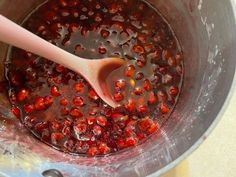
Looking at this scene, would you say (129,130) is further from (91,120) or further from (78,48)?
(78,48)

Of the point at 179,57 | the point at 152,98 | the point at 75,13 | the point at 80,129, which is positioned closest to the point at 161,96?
the point at 152,98

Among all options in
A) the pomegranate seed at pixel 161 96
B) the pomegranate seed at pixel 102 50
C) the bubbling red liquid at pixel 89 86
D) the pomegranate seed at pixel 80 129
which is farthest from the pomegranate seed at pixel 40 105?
the pomegranate seed at pixel 161 96

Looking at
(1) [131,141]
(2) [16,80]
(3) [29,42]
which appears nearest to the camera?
(3) [29,42]

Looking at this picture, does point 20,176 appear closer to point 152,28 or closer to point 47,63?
point 47,63

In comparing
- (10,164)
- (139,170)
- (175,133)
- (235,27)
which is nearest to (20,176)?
(10,164)

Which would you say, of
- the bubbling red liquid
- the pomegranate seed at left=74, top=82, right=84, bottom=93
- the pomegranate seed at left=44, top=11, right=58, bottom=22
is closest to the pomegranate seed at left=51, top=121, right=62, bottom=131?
the bubbling red liquid

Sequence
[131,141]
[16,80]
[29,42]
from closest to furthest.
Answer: [29,42] < [131,141] < [16,80]

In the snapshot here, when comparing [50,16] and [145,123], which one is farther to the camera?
[50,16]

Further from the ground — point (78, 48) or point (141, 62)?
point (78, 48)
